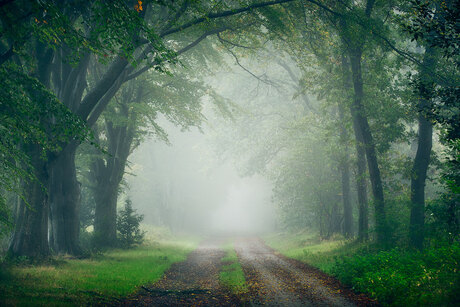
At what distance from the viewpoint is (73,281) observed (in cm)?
783

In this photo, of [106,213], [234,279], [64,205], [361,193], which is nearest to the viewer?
[234,279]

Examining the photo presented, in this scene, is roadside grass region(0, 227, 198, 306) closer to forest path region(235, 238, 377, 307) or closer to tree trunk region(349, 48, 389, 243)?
forest path region(235, 238, 377, 307)

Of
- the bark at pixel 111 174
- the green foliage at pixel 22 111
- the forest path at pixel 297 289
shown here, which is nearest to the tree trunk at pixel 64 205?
the bark at pixel 111 174

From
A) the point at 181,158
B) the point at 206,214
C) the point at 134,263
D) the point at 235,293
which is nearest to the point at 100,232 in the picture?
the point at 134,263

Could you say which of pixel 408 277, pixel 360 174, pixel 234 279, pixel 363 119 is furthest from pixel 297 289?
pixel 360 174

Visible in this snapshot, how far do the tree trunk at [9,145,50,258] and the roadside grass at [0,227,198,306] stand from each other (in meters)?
0.89

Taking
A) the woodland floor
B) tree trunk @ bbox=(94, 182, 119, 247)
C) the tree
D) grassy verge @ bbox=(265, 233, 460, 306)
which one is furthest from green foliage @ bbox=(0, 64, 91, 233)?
tree trunk @ bbox=(94, 182, 119, 247)

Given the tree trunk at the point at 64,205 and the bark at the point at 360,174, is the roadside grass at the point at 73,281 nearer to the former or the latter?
the tree trunk at the point at 64,205

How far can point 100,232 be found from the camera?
16000 mm

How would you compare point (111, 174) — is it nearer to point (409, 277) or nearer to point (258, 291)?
point (258, 291)

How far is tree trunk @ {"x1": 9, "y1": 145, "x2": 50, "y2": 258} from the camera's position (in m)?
10.1

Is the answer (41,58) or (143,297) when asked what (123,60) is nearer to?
(41,58)

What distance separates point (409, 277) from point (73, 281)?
8561 millimetres

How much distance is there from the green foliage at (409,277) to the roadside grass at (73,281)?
6099mm
